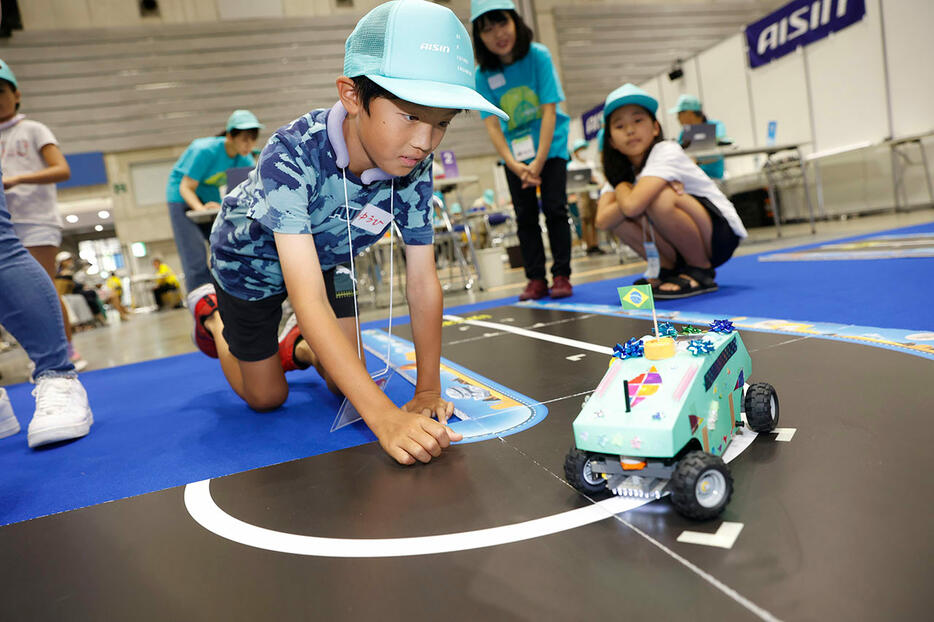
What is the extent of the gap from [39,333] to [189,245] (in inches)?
107

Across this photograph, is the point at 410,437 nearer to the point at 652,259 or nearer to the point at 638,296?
the point at 638,296

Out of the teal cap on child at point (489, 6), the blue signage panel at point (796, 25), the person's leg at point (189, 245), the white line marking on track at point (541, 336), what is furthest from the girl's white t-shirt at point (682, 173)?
the blue signage panel at point (796, 25)

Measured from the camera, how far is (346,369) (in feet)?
4.30

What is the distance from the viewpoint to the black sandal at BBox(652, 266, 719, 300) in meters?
3.10

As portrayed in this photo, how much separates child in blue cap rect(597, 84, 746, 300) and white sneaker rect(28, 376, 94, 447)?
2519mm

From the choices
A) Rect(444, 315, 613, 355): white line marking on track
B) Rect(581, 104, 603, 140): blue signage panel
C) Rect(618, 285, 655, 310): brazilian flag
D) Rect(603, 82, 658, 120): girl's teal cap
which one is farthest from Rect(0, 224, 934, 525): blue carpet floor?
Rect(581, 104, 603, 140): blue signage panel

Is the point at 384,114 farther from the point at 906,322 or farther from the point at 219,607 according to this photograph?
the point at 906,322

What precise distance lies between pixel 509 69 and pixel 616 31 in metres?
14.7

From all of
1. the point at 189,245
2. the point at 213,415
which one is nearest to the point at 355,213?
the point at 213,415

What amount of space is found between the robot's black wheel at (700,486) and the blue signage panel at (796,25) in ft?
29.7

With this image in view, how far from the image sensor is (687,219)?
10.0 feet

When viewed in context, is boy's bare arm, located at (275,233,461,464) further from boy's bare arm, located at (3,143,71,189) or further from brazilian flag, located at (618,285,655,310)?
boy's bare arm, located at (3,143,71,189)

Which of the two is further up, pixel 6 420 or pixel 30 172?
pixel 30 172

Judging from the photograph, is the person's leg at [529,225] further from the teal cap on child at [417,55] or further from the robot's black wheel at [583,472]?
the robot's black wheel at [583,472]
